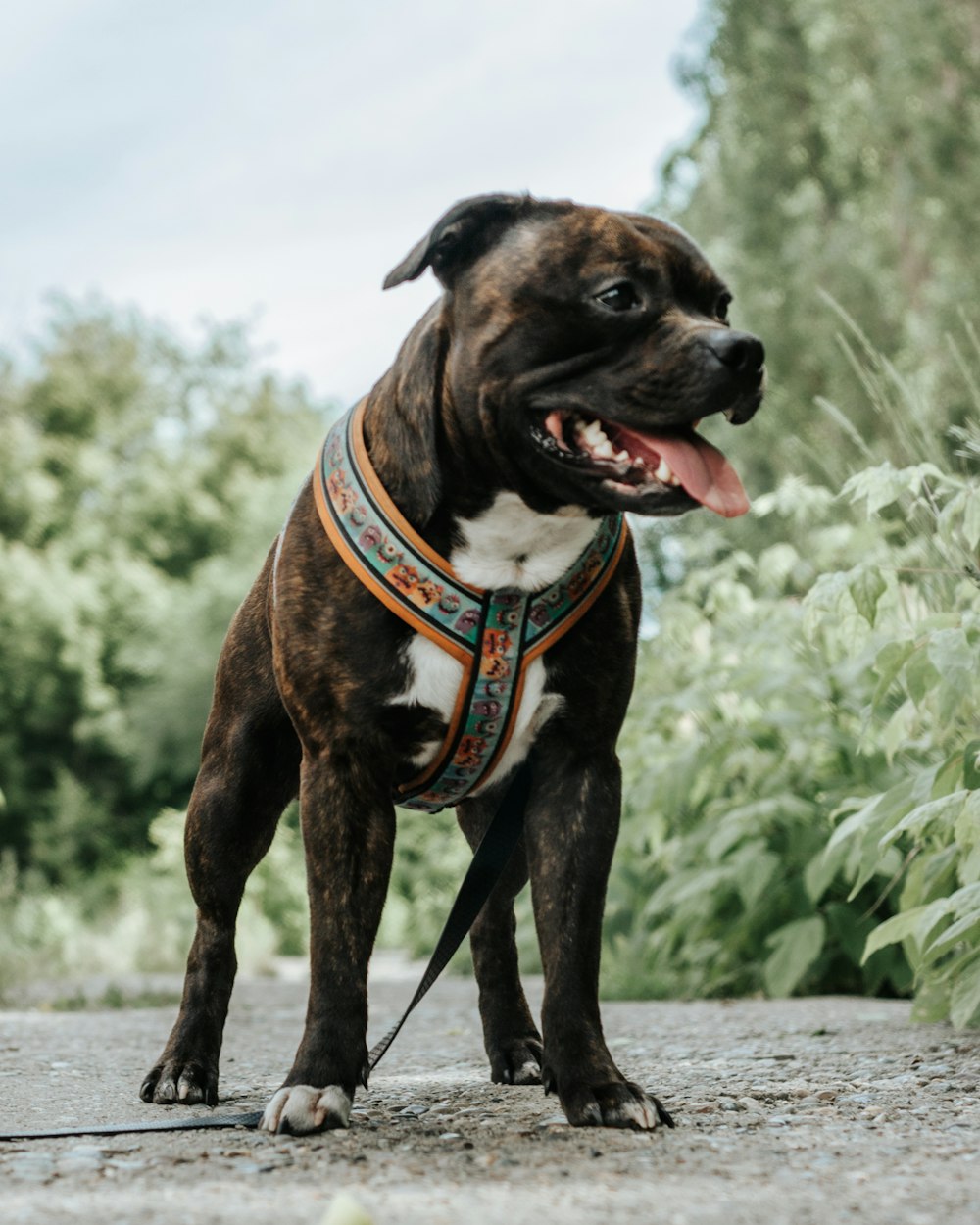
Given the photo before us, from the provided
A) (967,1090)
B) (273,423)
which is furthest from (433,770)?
(273,423)

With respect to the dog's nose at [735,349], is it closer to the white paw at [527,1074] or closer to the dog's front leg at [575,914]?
the dog's front leg at [575,914]

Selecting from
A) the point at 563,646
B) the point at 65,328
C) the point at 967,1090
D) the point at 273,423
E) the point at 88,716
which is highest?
the point at 65,328

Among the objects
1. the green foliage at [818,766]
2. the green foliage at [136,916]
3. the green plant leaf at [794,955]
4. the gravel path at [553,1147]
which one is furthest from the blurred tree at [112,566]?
the gravel path at [553,1147]

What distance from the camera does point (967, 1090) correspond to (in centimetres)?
329

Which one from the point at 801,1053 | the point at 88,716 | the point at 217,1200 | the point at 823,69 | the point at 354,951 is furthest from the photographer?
the point at 88,716

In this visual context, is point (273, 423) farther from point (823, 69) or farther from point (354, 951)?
point (354, 951)

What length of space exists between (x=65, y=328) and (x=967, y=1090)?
1212 inches

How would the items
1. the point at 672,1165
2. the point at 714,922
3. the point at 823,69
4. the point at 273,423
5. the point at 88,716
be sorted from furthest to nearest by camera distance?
the point at 273,423 → the point at 88,716 → the point at 823,69 → the point at 714,922 → the point at 672,1165

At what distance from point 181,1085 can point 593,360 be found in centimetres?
188

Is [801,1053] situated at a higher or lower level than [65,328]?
lower

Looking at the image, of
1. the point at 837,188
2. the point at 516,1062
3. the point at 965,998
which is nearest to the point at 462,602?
the point at 516,1062

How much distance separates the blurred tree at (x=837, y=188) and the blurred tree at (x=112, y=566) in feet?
23.9

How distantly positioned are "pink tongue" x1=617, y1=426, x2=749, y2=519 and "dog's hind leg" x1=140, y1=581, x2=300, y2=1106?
1.13m

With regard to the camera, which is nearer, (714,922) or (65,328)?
(714,922)
